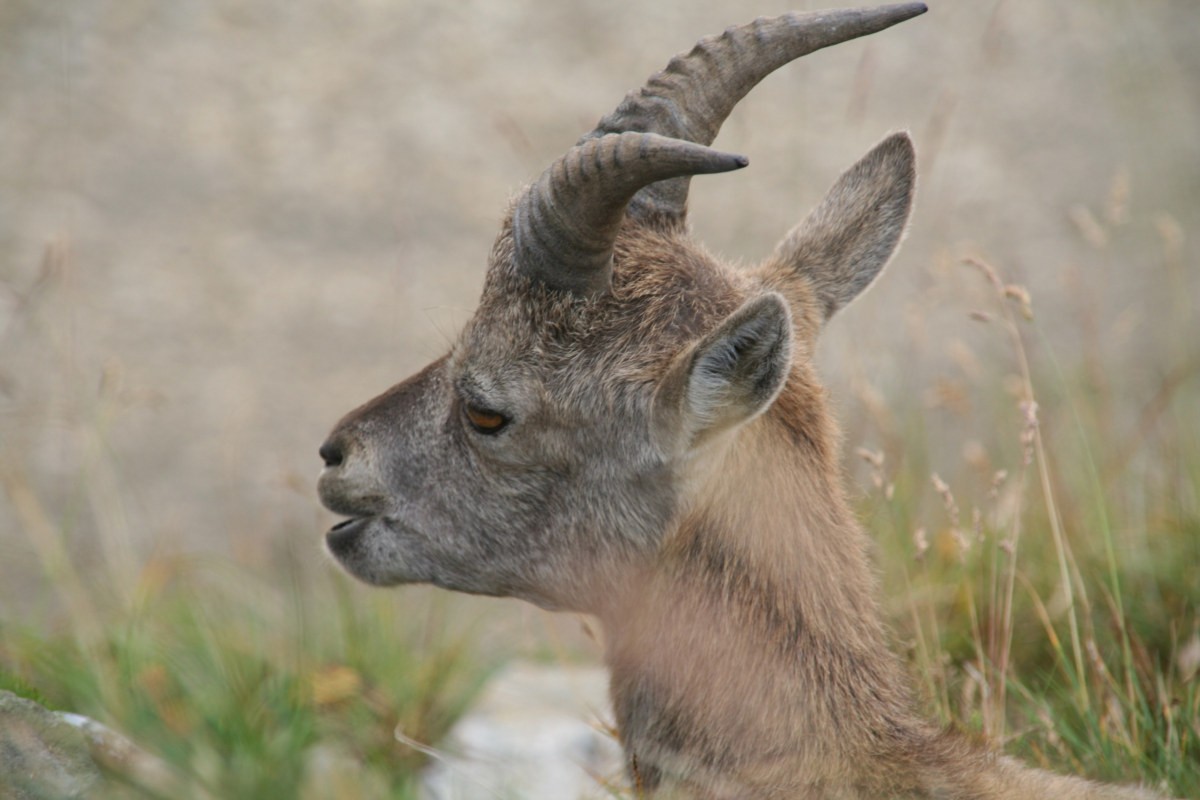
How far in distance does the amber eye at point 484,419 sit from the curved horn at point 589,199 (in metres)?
0.45

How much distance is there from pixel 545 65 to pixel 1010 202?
170 inches

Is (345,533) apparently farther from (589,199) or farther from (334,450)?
(589,199)

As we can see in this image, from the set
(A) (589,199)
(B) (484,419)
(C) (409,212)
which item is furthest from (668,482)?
(C) (409,212)

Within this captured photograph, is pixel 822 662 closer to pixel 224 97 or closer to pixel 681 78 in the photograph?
pixel 681 78

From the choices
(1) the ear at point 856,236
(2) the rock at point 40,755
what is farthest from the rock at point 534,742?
(1) the ear at point 856,236

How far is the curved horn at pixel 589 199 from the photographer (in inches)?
120

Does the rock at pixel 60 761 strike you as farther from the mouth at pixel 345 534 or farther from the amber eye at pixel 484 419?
the amber eye at pixel 484 419

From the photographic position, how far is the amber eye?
3.78 metres

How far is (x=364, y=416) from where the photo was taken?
4074 millimetres

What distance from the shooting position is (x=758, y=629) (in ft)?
11.2

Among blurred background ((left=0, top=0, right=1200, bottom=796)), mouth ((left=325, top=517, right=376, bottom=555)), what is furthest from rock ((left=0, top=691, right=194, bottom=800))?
blurred background ((left=0, top=0, right=1200, bottom=796))

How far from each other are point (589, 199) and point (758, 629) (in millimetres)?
1288

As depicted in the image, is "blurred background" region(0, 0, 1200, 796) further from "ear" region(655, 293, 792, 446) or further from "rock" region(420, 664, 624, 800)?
"ear" region(655, 293, 792, 446)

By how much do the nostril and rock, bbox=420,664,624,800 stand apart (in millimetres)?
1094
